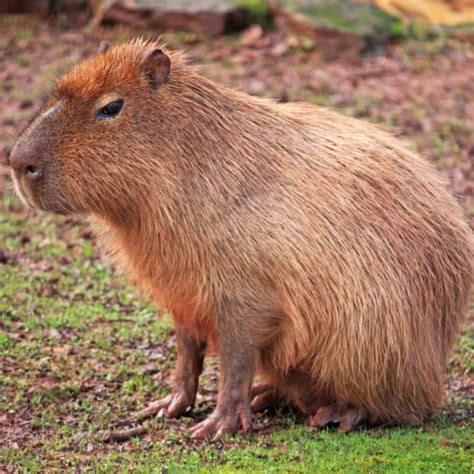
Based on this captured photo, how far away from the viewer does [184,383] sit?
5.80 meters

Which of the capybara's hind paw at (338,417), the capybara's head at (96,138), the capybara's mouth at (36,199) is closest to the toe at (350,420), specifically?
the capybara's hind paw at (338,417)

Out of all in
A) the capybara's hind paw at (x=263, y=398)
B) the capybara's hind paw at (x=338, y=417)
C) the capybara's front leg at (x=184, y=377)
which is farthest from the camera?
the capybara's hind paw at (x=263, y=398)

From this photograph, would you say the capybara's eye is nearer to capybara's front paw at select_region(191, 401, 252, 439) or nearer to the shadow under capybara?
the shadow under capybara

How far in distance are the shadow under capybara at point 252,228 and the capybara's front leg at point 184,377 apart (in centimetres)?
17

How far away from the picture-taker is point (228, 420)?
17.7 feet

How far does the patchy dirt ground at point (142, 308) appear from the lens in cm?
509

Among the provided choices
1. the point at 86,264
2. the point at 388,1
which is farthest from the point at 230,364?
the point at 388,1

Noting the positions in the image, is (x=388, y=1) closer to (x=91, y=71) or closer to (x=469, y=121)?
(x=469, y=121)

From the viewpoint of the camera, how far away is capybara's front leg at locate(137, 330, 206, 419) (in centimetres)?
578

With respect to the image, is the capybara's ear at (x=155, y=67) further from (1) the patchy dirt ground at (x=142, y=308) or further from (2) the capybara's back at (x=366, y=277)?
(1) the patchy dirt ground at (x=142, y=308)

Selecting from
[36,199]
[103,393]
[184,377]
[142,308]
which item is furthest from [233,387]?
[142,308]

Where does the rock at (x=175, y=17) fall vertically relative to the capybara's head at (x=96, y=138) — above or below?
above

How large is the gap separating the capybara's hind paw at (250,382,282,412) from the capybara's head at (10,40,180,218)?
1388 mm

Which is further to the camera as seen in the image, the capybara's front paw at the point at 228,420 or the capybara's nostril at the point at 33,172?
the capybara's front paw at the point at 228,420
